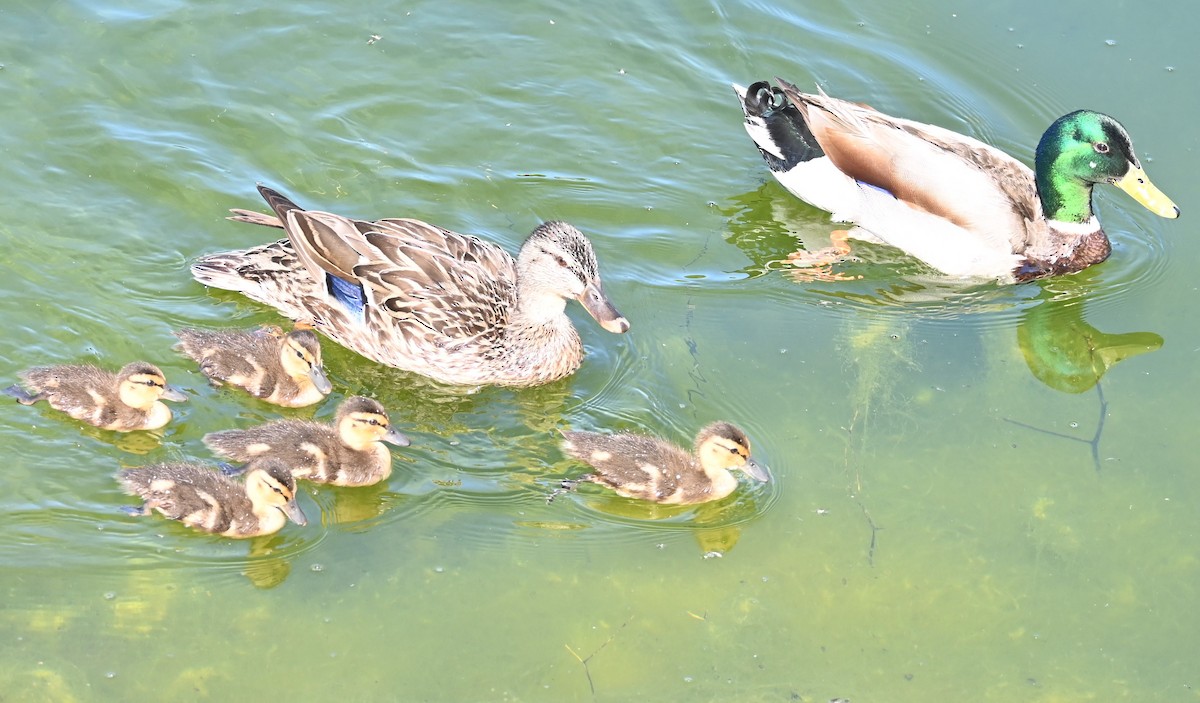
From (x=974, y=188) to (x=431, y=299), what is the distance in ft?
9.25

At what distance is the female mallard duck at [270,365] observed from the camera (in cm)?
563

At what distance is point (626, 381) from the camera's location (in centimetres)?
609

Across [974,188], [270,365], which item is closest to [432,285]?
[270,365]

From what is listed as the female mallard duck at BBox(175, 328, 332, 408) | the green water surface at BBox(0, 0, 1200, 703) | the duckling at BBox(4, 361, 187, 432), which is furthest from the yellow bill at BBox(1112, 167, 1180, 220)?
the duckling at BBox(4, 361, 187, 432)

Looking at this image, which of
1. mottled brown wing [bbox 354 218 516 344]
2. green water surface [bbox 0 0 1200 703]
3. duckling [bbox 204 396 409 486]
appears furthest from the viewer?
mottled brown wing [bbox 354 218 516 344]

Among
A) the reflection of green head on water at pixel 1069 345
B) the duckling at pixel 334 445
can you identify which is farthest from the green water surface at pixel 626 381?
the duckling at pixel 334 445

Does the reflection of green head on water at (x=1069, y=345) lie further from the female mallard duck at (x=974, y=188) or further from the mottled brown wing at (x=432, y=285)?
the mottled brown wing at (x=432, y=285)

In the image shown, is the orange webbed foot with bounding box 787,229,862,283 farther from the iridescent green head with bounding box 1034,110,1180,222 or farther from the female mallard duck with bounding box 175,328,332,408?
the female mallard duck with bounding box 175,328,332,408

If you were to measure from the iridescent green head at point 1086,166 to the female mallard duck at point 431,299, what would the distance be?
8.75ft

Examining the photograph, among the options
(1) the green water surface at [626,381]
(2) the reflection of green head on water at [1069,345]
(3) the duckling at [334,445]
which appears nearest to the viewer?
(1) the green water surface at [626,381]

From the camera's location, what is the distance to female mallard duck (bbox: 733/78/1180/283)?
6.81 metres

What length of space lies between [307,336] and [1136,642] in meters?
3.47

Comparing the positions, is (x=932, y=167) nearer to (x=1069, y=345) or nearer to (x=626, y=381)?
(x=1069, y=345)

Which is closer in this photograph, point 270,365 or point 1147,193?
point 270,365
